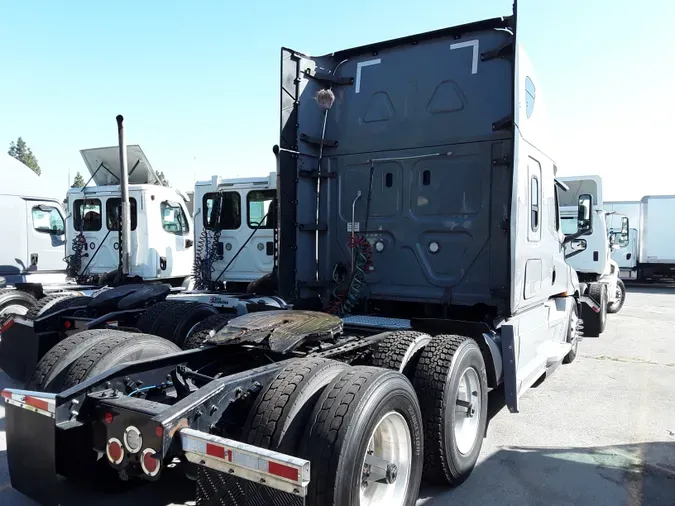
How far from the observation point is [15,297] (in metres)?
8.38

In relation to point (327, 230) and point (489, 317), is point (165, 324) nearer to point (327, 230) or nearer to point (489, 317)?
point (327, 230)

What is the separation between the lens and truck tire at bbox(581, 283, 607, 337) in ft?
34.2

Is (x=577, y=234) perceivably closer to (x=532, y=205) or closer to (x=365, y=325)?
(x=532, y=205)

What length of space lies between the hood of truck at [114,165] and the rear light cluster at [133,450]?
8.94 m

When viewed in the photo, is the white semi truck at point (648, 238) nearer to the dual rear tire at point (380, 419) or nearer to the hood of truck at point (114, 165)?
the hood of truck at point (114, 165)

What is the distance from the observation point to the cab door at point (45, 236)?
32.2ft

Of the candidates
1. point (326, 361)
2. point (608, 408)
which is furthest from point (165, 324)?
point (608, 408)

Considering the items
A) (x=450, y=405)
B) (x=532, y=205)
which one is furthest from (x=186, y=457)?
(x=532, y=205)

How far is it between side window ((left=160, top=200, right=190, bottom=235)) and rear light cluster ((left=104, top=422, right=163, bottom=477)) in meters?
8.69

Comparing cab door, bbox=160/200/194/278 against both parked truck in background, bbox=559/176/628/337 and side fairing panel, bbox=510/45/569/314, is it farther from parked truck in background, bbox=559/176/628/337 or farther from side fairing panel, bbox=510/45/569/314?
parked truck in background, bbox=559/176/628/337

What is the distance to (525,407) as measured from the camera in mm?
5855

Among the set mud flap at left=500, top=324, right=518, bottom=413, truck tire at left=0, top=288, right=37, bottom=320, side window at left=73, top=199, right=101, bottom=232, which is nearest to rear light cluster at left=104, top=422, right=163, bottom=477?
mud flap at left=500, top=324, right=518, bottom=413

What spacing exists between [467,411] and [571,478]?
94cm

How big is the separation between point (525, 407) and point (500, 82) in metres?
3.51
